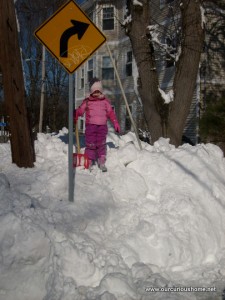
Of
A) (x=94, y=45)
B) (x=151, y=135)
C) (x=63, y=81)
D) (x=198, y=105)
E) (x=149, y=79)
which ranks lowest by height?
(x=63, y=81)

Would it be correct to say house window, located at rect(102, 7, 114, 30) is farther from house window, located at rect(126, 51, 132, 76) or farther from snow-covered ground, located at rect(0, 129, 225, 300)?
snow-covered ground, located at rect(0, 129, 225, 300)

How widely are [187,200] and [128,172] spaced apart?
103 centimetres

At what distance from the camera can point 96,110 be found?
7188 mm

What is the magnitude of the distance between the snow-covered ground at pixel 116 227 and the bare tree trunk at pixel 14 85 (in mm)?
288

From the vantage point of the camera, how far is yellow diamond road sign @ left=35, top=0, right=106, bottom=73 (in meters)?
5.79

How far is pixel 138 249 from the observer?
507 centimetres

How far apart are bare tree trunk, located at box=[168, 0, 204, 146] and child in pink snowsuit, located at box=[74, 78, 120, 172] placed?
232 cm

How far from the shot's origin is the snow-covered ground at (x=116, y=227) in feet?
13.9

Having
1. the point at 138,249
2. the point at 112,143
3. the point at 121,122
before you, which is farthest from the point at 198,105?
the point at 138,249

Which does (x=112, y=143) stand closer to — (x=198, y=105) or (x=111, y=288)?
(x=111, y=288)

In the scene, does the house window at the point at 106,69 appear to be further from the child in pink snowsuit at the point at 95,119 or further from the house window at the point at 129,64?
the child in pink snowsuit at the point at 95,119

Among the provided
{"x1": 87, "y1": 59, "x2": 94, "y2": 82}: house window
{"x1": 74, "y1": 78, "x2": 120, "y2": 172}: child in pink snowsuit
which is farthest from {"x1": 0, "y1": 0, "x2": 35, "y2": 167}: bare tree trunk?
{"x1": 87, "y1": 59, "x2": 94, "y2": 82}: house window

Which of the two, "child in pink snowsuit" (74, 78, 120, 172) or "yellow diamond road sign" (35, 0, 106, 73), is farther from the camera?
"child in pink snowsuit" (74, 78, 120, 172)

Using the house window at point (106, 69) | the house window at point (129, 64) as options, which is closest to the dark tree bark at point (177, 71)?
the house window at point (129, 64)
